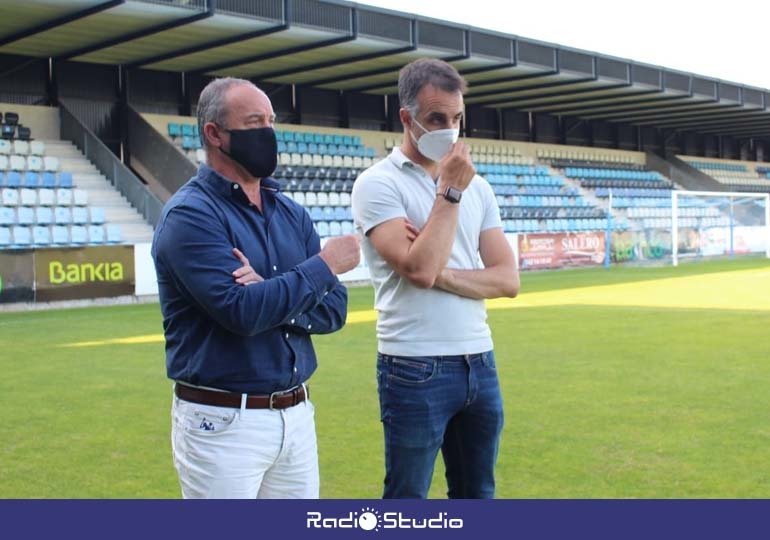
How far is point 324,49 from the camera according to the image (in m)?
27.8

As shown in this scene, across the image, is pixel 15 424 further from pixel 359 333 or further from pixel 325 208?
pixel 325 208

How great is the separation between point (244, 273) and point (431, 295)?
781mm

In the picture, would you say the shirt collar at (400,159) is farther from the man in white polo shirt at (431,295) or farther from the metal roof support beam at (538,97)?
the metal roof support beam at (538,97)

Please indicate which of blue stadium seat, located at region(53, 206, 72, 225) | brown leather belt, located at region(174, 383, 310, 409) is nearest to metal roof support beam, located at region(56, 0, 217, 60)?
blue stadium seat, located at region(53, 206, 72, 225)

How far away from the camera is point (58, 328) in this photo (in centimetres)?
1513

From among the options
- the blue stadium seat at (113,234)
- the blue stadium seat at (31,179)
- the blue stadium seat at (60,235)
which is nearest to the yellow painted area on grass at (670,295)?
the blue stadium seat at (113,234)

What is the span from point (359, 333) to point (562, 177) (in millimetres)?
30044

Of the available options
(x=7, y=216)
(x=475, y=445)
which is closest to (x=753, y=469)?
(x=475, y=445)

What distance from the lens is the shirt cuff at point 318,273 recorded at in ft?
9.70

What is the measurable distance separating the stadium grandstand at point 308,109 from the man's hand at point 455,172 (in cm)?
1660

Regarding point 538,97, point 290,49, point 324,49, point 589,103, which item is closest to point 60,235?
point 290,49

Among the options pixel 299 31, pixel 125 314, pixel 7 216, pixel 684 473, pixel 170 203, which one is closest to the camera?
pixel 170 203

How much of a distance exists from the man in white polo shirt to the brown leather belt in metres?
0.48

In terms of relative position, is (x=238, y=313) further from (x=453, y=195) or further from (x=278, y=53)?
(x=278, y=53)
